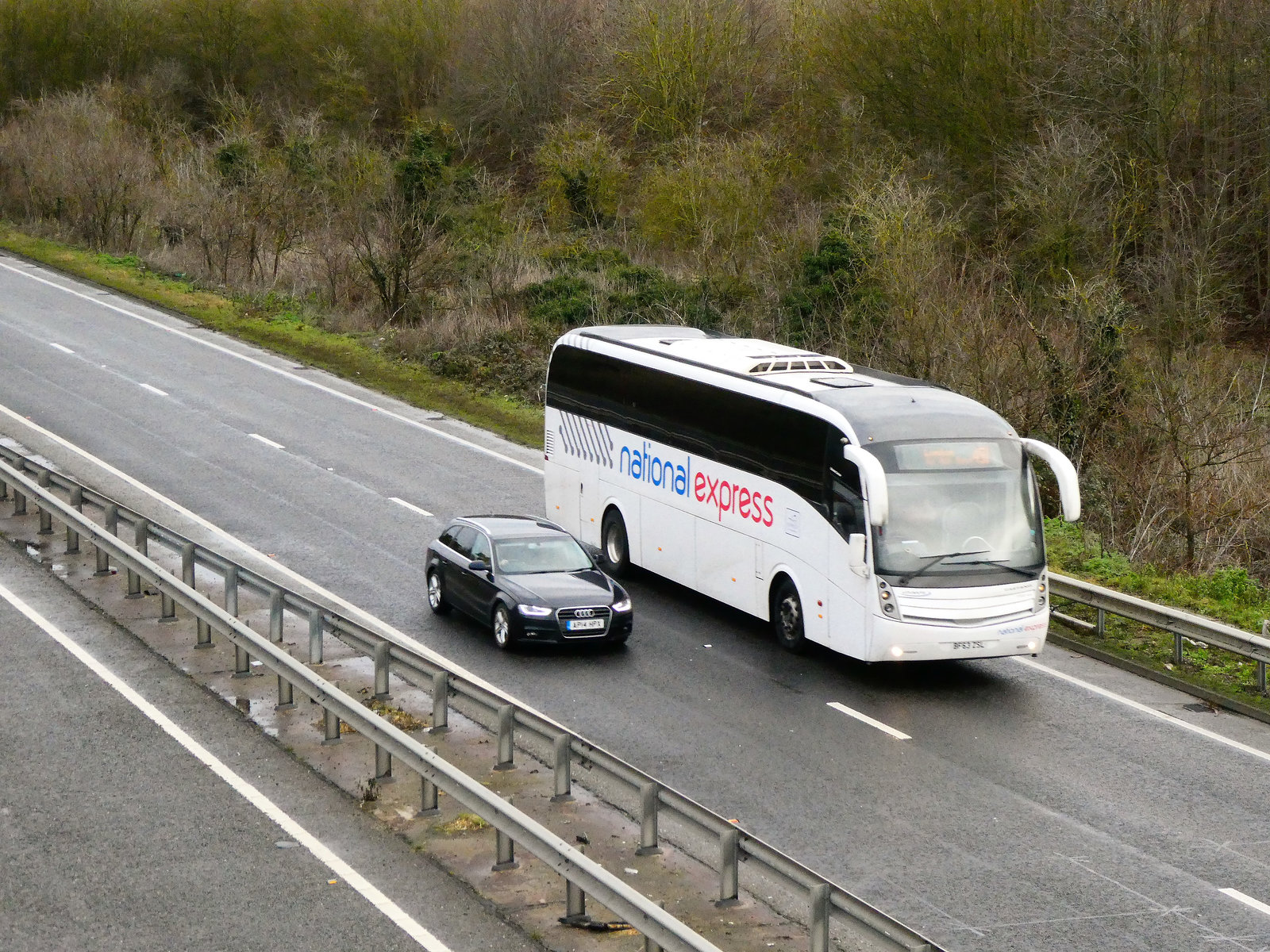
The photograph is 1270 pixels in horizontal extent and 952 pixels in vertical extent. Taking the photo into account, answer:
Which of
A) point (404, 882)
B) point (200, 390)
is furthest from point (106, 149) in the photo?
point (404, 882)

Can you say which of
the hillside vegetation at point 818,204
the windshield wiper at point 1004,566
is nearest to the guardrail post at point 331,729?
the windshield wiper at point 1004,566

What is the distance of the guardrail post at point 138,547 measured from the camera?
18156mm

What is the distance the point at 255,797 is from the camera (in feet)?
40.2

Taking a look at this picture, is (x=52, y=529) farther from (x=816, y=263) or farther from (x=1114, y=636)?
(x=816, y=263)

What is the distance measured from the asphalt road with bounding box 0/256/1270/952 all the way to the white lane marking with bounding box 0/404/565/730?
0.67ft

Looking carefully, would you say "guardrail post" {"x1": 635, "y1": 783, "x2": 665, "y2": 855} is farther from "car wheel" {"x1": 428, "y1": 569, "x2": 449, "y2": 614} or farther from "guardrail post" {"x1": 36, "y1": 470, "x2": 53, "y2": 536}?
"guardrail post" {"x1": 36, "y1": 470, "x2": 53, "y2": 536}

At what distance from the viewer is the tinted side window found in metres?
17.5

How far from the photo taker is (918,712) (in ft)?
52.2

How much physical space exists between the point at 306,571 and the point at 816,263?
19.4 m

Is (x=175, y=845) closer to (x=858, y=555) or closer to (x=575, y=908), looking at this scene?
(x=575, y=908)

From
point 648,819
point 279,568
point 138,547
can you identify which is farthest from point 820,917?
point 279,568

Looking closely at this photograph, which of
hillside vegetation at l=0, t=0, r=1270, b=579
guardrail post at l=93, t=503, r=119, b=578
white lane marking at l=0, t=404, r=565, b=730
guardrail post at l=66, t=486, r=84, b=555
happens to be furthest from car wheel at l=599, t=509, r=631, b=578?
hillside vegetation at l=0, t=0, r=1270, b=579

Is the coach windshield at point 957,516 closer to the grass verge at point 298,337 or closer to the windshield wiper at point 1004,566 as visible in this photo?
the windshield wiper at point 1004,566

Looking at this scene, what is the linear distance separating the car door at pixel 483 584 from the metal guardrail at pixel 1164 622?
7.39m
